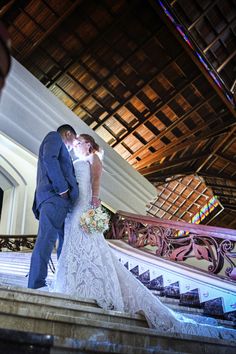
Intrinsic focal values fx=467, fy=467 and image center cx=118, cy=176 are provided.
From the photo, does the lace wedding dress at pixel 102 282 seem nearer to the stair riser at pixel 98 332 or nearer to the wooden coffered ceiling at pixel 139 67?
the stair riser at pixel 98 332

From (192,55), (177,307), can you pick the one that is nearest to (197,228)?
(177,307)

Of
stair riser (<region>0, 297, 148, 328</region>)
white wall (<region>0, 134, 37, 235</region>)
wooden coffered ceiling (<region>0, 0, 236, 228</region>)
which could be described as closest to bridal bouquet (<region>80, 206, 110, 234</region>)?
stair riser (<region>0, 297, 148, 328</region>)

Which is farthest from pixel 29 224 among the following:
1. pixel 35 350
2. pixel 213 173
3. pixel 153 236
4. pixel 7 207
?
pixel 35 350

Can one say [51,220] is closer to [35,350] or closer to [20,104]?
[35,350]

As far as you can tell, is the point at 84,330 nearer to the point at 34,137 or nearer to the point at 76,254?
the point at 76,254

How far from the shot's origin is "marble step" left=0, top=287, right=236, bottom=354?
1798mm

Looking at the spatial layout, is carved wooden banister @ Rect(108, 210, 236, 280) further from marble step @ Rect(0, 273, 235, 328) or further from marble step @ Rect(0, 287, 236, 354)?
marble step @ Rect(0, 287, 236, 354)

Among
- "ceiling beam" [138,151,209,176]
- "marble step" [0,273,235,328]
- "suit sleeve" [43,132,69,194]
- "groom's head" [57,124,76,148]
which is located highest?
"ceiling beam" [138,151,209,176]

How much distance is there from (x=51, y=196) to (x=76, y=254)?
0.48 metres

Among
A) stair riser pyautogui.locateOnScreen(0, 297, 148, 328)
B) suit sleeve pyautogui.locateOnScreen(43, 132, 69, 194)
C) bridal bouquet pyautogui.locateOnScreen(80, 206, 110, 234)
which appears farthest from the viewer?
bridal bouquet pyautogui.locateOnScreen(80, 206, 110, 234)

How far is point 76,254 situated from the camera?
354 cm

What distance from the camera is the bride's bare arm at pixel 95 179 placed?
12.7ft

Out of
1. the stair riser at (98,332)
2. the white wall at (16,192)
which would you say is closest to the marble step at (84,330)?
the stair riser at (98,332)

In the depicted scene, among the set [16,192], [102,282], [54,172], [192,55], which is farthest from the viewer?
[16,192]
